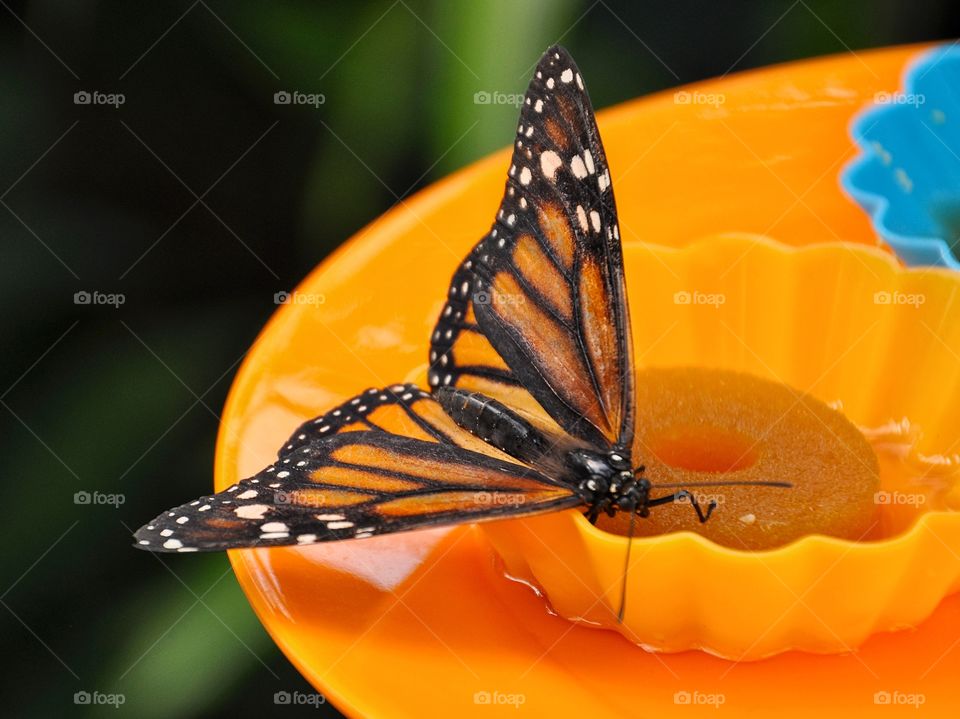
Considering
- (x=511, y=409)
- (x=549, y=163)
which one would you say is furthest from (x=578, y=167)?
(x=511, y=409)

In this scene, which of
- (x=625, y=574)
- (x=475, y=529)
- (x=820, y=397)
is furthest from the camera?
(x=820, y=397)

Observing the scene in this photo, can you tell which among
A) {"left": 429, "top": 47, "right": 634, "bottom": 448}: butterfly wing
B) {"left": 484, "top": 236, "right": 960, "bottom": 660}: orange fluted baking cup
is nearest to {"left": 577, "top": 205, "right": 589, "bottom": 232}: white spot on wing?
{"left": 429, "top": 47, "right": 634, "bottom": 448}: butterfly wing

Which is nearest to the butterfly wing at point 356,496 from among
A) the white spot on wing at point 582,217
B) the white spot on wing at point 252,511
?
the white spot on wing at point 252,511

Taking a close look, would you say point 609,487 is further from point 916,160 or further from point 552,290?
point 916,160

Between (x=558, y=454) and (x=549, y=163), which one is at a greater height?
(x=549, y=163)

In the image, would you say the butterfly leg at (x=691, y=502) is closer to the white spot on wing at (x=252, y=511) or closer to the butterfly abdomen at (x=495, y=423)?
the butterfly abdomen at (x=495, y=423)

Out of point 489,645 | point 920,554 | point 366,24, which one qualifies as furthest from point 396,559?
point 366,24
